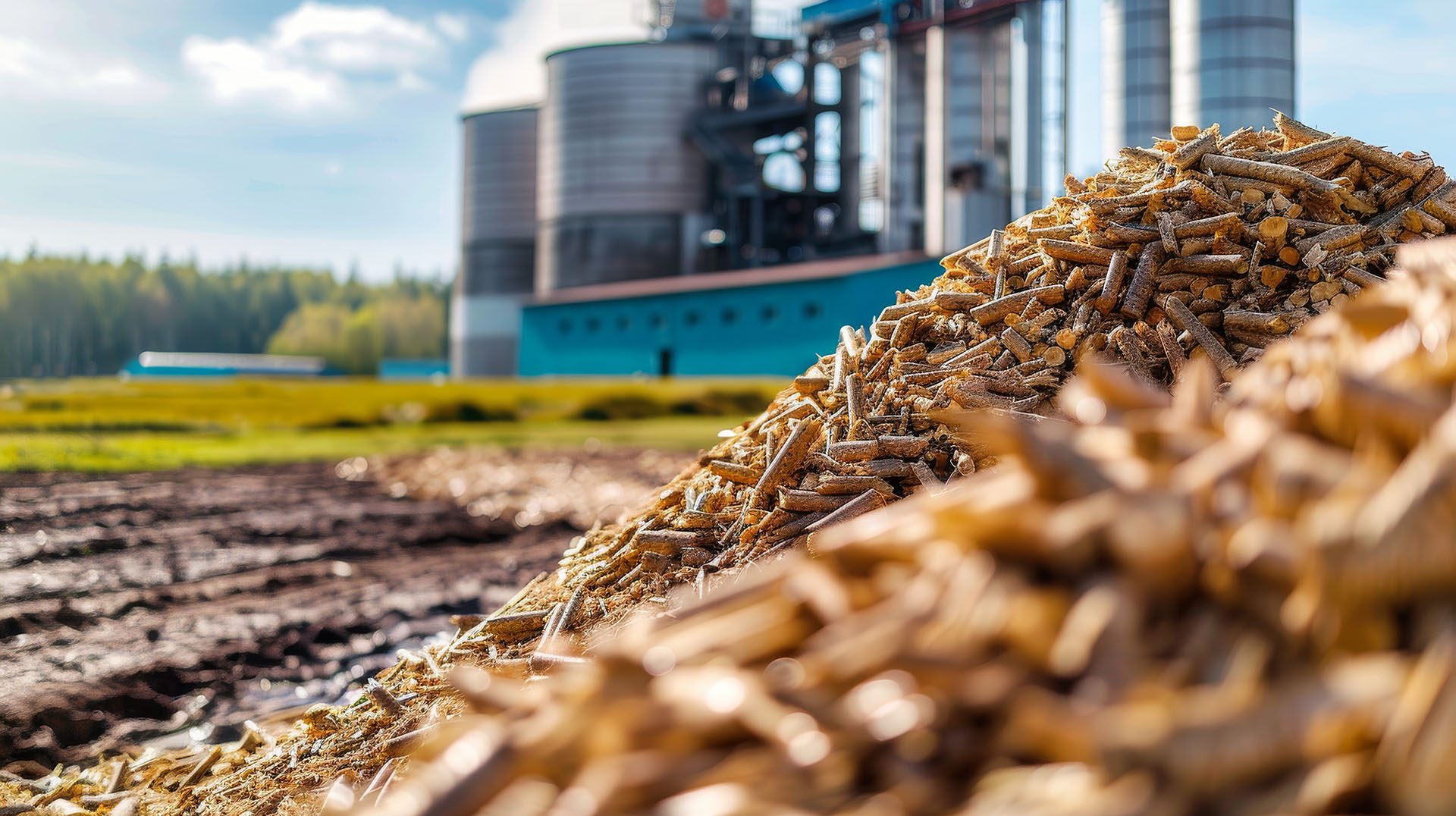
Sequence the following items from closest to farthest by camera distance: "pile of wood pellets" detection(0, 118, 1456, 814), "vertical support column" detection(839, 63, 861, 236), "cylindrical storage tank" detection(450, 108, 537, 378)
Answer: "pile of wood pellets" detection(0, 118, 1456, 814) → "vertical support column" detection(839, 63, 861, 236) → "cylindrical storage tank" detection(450, 108, 537, 378)

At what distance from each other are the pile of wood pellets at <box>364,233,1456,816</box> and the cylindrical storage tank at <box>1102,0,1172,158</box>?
1991 cm

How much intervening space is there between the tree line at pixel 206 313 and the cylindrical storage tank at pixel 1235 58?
7922 centimetres

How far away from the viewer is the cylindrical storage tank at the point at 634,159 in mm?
34844

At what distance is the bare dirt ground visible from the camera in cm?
619

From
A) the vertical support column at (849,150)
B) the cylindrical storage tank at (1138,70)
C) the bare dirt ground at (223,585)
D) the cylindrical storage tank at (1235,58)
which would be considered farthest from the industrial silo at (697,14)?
the bare dirt ground at (223,585)

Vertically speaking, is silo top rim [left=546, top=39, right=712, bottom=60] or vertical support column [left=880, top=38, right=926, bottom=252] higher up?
silo top rim [left=546, top=39, right=712, bottom=60]

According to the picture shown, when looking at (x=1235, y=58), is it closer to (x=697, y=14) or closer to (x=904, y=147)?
(x=904, y=147)

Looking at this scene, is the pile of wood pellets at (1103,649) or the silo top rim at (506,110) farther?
the silo top rim at (506,110)

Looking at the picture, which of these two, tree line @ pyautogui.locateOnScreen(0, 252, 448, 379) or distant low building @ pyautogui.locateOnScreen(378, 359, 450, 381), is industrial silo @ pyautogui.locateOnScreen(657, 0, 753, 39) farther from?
tree line @ pyautogui.locateOnScreen(0, 252, 448, 379)

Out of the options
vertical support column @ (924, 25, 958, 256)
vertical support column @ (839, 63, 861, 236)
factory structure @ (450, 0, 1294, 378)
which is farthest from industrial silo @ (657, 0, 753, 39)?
vertical support column @ (924, 25, 958, 256)

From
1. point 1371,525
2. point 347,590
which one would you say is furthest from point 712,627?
point 347,590

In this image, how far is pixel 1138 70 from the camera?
1917cm

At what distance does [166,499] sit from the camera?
591 inches

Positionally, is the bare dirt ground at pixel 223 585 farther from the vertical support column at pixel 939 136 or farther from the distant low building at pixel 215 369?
the distant low building at pixel 215 369
